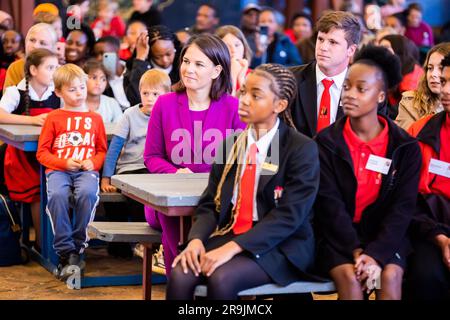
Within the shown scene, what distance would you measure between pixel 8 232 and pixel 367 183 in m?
2.63

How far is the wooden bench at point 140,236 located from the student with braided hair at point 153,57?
1.87 m

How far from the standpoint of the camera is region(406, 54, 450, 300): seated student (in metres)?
3.69

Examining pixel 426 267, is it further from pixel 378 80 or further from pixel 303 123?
pixel 303 123

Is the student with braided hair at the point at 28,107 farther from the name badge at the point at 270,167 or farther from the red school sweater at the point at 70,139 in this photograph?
the name badge at the point at 270,167

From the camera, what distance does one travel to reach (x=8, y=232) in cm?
550

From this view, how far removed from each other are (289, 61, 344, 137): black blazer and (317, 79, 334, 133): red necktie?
3cm

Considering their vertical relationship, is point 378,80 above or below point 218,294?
above

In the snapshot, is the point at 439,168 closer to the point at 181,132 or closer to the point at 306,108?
the point at 306,108

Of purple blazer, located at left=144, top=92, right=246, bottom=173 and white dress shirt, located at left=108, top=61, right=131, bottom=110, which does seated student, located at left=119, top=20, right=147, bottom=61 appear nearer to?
white dress shirt, located at left=108, top=61, right=131, bottom=110

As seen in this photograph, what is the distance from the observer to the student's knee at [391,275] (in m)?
3.54

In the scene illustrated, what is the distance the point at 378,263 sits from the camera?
3.54 metres

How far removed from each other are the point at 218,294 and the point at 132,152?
222 centimetres

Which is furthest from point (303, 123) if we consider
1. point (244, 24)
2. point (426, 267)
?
point (244, 24)

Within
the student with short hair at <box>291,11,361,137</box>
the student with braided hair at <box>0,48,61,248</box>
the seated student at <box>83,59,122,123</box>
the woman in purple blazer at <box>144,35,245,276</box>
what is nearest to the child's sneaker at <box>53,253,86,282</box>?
the student with braided hair at <box>0,48,61,248</box>
